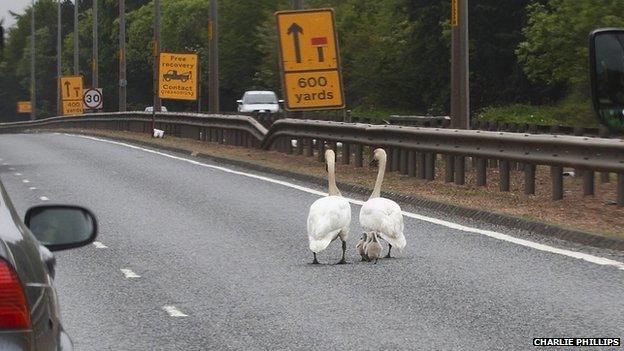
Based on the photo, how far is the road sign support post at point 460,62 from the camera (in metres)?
23.0

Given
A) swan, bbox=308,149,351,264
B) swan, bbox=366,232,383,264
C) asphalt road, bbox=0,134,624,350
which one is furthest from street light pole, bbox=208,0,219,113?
swan, bbox=308,149,351,264

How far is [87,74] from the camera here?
542 feet

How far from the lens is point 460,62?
2323 centimetres

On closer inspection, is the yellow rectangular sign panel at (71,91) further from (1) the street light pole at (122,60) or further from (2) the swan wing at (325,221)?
(2) the swan wing at (325,221)

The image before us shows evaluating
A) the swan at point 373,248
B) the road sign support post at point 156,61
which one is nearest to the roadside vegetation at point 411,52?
the swan at point 373,248

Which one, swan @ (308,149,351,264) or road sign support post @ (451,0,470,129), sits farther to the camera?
road sign support post @ (451,0,470,129)

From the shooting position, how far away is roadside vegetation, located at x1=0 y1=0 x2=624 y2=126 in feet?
185

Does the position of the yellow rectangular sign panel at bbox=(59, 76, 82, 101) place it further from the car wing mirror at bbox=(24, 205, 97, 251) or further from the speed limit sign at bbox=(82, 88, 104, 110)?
the car wing mirror at bbox=(24, 205, 97, 251)

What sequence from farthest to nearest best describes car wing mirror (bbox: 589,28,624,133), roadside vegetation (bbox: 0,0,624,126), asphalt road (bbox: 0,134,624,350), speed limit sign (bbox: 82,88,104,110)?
1. speed limit sign (bbox: 82,88,104,110)
2. roadside vegetation (bbox: 0,0,624,126)
3. car wing mirror (bbox: 589,28,624,133)
4. asphalt road (bbox: 0,134,624,350)

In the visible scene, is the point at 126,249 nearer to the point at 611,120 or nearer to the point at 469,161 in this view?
the point at 611,120

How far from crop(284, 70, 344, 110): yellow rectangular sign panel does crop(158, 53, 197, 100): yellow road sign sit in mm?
18228

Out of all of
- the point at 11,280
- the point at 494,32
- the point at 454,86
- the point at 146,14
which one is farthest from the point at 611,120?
the point at 146,14

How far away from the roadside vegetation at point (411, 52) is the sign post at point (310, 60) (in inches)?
440

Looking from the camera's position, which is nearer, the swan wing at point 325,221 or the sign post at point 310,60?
the swan wing at point 325,221
